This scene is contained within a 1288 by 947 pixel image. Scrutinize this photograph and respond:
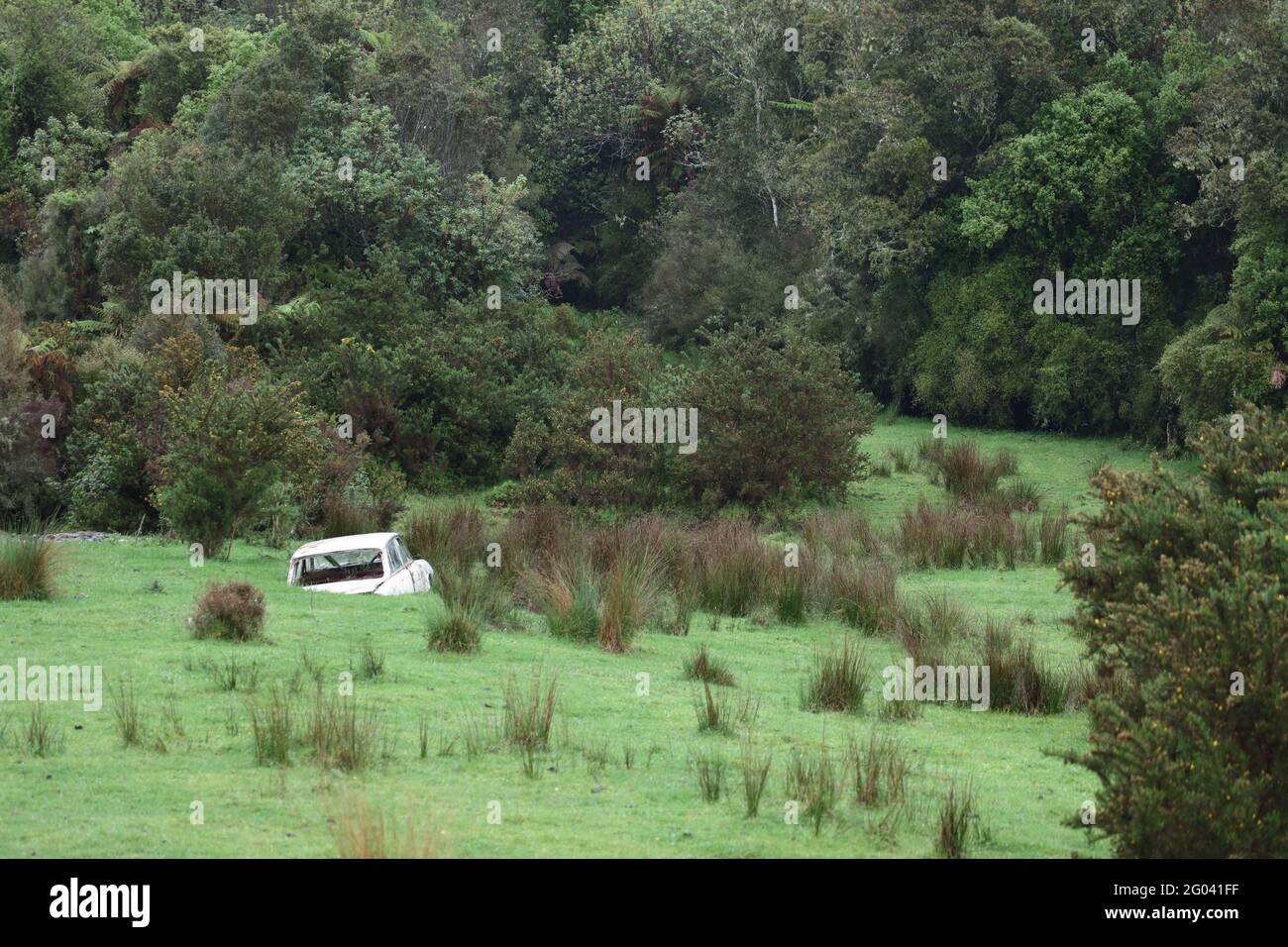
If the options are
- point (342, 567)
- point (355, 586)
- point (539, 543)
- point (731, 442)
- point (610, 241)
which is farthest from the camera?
point (610, 241)

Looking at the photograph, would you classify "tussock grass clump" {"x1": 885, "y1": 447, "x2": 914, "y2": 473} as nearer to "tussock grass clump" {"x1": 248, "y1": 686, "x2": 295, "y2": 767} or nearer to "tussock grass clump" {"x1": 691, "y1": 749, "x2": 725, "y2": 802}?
"tussock grass clump" {"x1": 691, "y1": 749, "x2": 725, "y2": 802}

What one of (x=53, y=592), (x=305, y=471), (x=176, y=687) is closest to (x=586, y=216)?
(x=305, y=471)

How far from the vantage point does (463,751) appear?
951 centimetres

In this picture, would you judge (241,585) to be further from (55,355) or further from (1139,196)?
(1139,196)

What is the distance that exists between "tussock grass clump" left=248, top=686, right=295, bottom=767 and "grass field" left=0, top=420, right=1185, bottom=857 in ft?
0.31

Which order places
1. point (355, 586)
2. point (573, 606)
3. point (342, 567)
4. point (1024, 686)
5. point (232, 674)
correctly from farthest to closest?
1. point (342, 567)
2. point (355, 586)
3. point (573, 606)
4. point (1024, 686)
5. point (232, 674)

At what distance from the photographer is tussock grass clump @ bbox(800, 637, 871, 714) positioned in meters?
11.9

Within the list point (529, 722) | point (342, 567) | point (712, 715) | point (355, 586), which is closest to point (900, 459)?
point (342, 567)

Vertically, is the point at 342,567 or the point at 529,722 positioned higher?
the point at 342,567

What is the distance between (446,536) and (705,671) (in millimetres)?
8313

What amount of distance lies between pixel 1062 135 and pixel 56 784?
95.2 ft

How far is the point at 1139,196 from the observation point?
33.4 meters

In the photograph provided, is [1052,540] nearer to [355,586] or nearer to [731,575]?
[731,575]

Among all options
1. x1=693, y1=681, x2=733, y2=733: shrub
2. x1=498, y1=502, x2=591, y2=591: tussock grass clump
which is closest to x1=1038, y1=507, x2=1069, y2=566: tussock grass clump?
x1=498, y1=502, x2=591, y2=591: tussock grass clump
